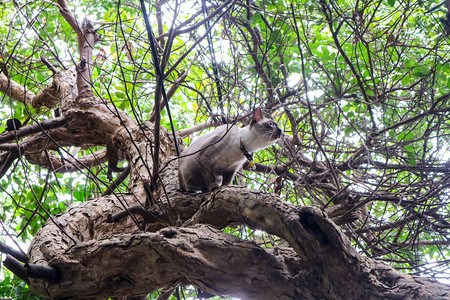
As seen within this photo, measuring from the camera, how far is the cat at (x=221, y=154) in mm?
4168

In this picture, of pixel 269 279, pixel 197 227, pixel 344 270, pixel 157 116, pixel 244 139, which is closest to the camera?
pixel 344 270

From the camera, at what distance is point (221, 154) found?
4250 millimetres

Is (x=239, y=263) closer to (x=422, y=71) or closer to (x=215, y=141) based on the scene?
(x=215, y=141)

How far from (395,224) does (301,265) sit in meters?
1.76

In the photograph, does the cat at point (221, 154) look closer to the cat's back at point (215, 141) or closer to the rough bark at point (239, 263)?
the cat's back at point (215, 141)

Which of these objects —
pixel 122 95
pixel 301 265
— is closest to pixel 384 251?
pixel 301 265

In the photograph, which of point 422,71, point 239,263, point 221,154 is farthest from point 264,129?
point 239,263

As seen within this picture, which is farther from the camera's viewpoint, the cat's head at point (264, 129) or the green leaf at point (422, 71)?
the cat's head at point (264, 129)

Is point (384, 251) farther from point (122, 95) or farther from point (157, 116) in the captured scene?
point (122, 95)

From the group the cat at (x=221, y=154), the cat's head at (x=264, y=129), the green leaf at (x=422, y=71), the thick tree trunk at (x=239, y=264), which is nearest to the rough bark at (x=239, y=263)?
the thick tree trunk at (x=239, y=264)

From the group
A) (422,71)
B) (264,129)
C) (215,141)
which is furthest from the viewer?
(264,129)

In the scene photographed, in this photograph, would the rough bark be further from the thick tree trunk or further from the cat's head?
the cat's head

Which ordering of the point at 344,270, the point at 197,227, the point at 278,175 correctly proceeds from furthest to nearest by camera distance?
the point at 278,175, the point at 197,227, the point at 344,270

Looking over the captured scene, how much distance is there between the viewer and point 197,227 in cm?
260
